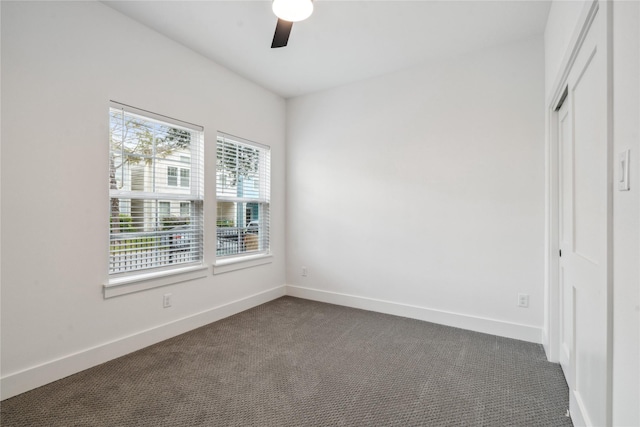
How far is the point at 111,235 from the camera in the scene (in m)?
2.52

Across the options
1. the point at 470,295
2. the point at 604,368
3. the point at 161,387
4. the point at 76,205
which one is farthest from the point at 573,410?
the point at 76,205

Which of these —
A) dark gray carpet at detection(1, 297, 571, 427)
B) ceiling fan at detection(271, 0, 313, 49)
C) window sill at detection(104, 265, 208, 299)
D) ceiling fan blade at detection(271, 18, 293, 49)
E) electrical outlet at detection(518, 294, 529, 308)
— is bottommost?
dark gray carpet at detection(1, 297, 571, 427)

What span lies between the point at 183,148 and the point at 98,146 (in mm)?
784

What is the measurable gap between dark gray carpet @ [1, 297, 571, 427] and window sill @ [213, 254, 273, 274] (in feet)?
2.19

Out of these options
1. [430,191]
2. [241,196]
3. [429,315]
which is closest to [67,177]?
[241,196]

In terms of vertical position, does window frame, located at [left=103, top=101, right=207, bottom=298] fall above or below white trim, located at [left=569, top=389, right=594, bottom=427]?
above

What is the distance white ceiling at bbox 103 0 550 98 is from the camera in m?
2.43

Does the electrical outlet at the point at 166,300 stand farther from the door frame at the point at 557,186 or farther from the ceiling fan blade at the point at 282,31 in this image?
the door frame at the point at 557,186

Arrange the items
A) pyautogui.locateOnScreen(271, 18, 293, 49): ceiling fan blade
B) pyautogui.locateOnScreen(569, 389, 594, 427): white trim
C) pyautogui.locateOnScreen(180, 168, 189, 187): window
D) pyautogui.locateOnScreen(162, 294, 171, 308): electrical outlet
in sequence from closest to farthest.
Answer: pyautogui.locateOnScreen(569, 389, 594, 427): white trim
pyautogui.locateOnScreen(271, 18, 293, 49): ceiling fan blade
pyautogui.locateOnScreen(162, 294, 171, 308): electrical outlet
pyautogui.locateOnScreen(180, 168, 189, 187): window

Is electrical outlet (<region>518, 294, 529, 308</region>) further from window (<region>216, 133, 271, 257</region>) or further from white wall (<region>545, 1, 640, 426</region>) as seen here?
window (<region>216, 133, 271, 257</region>)

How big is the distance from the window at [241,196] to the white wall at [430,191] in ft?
1.41

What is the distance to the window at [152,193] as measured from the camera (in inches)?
101

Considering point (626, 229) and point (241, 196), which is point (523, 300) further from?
point (241, 196)

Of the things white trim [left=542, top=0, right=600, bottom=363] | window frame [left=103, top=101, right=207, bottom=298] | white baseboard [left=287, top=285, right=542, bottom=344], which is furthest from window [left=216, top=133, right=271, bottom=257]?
white trim [left=542, top=0, right=600, bottom=363]
